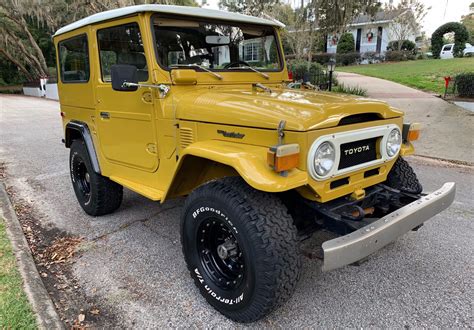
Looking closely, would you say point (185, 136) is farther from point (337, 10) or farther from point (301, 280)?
point (337, 10)

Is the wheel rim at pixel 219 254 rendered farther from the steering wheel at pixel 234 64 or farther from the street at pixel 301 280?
the steering wheel at pixel 234 64

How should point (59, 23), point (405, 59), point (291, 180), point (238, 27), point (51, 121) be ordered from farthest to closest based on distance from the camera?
point (405, 59), point (59, 23), point (51, 121), point (238, 27), point (291, 180)

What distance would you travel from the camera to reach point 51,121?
12.4 metres

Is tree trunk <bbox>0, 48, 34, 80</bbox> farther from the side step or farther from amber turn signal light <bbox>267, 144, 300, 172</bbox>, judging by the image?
amber turn signal light <bbox>267, 144, 300, 172</bbox>

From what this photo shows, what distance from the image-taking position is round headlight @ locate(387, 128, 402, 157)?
273 centimetres

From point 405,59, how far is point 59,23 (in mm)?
27541

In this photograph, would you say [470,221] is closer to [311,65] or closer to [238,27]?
[238,27]

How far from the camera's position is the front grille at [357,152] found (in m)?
2.40

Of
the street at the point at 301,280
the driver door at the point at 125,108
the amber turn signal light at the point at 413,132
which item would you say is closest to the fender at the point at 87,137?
the driver door at the point at 125,108

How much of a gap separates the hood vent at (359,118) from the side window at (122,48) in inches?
65.1

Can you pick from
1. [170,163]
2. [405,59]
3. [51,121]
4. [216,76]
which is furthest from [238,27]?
[405,59]

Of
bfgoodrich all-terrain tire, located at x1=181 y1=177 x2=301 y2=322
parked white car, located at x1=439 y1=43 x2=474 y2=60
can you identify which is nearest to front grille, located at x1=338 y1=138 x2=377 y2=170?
bfgoodrich all-terrain tire, located at x1=181 y1=177 x2=301 y2=322

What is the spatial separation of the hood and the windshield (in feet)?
1.35

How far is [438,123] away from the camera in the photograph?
9.08 m
